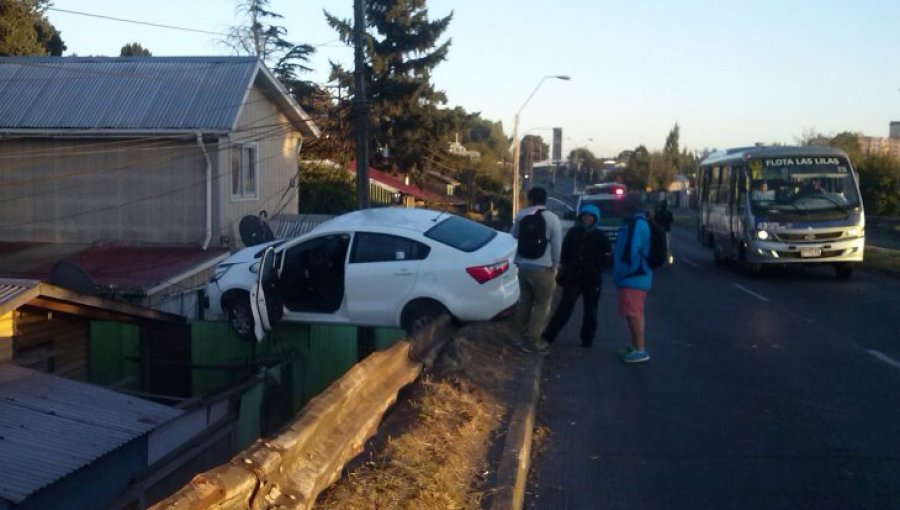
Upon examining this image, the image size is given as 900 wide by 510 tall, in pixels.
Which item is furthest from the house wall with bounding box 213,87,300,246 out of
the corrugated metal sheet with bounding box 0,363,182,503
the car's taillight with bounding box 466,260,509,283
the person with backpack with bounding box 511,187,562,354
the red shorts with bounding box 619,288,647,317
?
the red shorts with bounding box 619,288,647,317

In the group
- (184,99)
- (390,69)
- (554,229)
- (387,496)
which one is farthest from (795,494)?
(390,69)

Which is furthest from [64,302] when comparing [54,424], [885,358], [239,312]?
[885,358]

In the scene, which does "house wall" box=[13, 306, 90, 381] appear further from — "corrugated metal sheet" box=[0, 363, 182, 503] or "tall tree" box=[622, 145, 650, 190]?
"tall tree" box=[622, 145, 650, 190]

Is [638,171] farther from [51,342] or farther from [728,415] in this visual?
[728,415]

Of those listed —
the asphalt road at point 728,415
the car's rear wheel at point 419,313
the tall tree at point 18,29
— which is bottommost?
the asphalt road at point 728,415

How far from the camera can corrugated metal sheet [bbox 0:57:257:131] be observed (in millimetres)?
20797

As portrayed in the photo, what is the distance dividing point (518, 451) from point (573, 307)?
185 inches

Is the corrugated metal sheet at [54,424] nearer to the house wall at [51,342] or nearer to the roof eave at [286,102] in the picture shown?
the house wall at [51,342]

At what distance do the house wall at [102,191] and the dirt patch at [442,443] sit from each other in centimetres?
1276

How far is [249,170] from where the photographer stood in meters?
23.3

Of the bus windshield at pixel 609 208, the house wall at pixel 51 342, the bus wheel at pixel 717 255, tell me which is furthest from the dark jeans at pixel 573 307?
the bus windshield at pixel 609 208

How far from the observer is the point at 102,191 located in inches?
851

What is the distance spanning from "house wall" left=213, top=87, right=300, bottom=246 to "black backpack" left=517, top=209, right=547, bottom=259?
11213mm

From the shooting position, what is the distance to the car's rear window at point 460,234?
39.4ft
